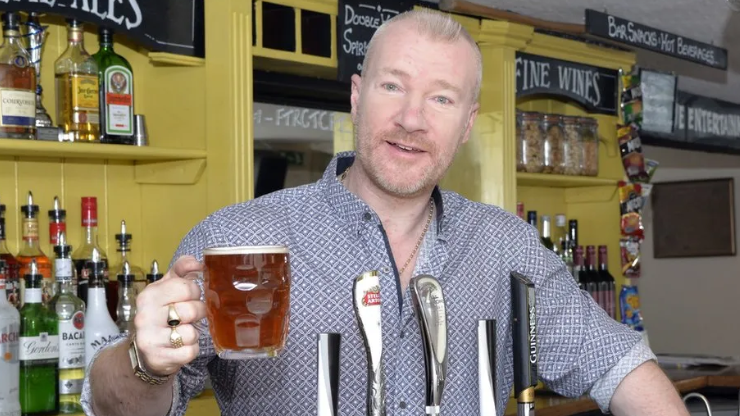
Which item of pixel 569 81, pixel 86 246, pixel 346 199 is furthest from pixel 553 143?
pixel 346 199

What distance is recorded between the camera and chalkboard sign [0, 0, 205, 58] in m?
2.18

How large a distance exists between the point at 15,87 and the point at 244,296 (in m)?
1.37

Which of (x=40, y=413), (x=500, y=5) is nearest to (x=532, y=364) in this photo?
(x=40, y=413)

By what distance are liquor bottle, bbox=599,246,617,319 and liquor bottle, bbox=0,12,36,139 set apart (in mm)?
2268

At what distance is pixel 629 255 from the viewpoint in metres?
3.88

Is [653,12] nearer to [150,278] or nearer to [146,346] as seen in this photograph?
[150,278]

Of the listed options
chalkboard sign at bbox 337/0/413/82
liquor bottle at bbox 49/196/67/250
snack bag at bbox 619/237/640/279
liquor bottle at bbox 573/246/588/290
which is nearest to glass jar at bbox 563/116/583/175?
liquor bottle at bbox 573/246/588/290

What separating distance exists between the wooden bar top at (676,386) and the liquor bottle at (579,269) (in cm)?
45

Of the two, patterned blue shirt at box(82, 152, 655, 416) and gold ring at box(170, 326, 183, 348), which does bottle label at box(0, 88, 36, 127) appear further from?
gold ring at box(170, 326, 183, 348)

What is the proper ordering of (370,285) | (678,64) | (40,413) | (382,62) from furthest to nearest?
(678,64)
(40,413)
(382,62)
(370,285)

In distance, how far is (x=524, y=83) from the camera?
343 cm

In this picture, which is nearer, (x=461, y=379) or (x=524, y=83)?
(x=461, y=379)

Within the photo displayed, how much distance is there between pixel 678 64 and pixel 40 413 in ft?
10.6

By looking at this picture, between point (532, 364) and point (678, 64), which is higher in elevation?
point (678, 64)
